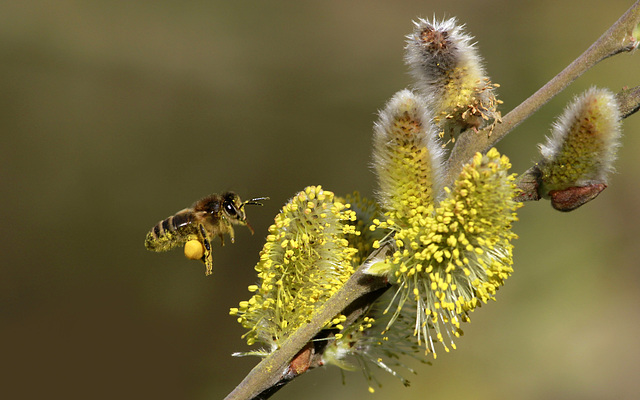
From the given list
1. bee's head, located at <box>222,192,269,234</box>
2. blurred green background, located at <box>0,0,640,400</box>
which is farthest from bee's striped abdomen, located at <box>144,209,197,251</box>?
blurred green background, located at <box>0,0,640,400</box>

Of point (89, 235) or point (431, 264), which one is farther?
point (89, 235)

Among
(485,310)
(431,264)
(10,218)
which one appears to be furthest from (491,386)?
(10,218)

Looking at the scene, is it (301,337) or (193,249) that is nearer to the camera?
(301,337)

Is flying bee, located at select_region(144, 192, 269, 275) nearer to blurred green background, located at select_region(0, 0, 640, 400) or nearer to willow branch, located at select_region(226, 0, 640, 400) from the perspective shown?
willow branch, located at select_region(226, 0, 640, 400)

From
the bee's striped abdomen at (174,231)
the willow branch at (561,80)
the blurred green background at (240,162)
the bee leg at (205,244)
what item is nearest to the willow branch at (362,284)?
the willow branch at (561,80)

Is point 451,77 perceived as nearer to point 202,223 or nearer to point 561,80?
point 561,80

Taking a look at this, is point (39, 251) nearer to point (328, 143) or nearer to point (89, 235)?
point (89, 235)

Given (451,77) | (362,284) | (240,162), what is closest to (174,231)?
(362,284)
